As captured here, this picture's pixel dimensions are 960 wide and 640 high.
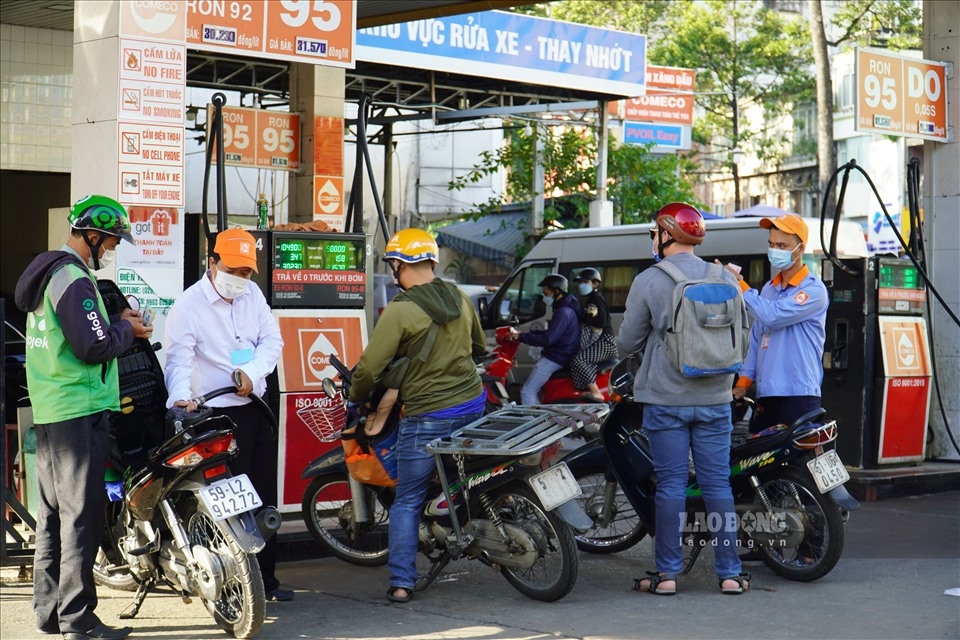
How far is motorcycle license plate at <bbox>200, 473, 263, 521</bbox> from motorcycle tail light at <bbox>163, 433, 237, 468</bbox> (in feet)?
0.42

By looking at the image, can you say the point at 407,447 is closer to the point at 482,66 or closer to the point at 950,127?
the point at 950,127

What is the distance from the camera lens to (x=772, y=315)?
7.00 meters

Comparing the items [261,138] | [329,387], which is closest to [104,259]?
[329,387]

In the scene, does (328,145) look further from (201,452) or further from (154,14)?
(201,452)

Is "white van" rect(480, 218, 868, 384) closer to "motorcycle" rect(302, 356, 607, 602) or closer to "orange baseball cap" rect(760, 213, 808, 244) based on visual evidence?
"orange baseball cap" rect(760, 213, 808, 244)

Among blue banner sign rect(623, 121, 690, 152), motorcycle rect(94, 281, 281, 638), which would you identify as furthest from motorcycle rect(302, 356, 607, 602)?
blue banner sign rect(623, 121, 690, 152)

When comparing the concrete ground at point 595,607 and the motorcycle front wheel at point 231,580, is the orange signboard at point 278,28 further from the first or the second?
the motorcycle front wheel at point 231,580

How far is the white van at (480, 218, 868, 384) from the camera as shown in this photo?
14375mm

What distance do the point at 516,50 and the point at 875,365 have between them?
10.4 m

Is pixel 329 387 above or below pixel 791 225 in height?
below

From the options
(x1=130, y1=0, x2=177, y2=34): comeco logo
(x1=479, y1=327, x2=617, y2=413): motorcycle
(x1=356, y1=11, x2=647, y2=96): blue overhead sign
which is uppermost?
(x1=356, y1=11, x2=647, y2=96): blue overhead sign

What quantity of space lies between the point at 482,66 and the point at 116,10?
12.2 m

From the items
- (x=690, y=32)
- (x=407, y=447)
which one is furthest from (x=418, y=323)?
(x=690, y=32)

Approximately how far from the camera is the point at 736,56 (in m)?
33.4
